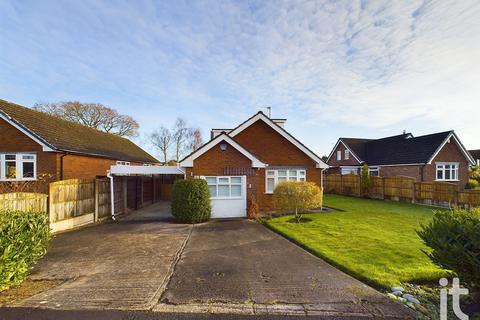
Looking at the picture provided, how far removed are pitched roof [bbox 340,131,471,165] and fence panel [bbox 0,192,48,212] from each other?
28.1 m

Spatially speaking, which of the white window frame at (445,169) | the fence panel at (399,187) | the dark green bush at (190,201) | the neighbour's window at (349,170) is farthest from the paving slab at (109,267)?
the neighbour's window at (349,170)

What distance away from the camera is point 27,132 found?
1348cm

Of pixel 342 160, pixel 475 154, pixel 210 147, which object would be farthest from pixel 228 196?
pixel 475 154

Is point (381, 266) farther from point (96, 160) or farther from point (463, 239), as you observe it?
point (96, 160)

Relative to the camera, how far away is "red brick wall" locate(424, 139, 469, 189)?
2212 cm

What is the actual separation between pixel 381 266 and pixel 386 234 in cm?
381

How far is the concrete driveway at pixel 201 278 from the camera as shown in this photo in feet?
14.6

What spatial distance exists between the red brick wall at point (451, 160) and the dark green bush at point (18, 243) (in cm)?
2753

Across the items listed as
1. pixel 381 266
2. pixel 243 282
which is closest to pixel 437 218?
pixel 381 266

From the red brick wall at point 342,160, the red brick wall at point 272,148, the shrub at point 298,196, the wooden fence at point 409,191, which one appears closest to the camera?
the shrub at point 298,196

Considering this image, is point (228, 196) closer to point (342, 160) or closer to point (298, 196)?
point (298, 196)

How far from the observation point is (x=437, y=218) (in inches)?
197

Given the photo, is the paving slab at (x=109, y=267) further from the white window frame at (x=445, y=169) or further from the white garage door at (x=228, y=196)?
the white window frame at (x=445, y=169)

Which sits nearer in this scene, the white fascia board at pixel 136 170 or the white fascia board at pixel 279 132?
the white fascia board at pixel 136 170
